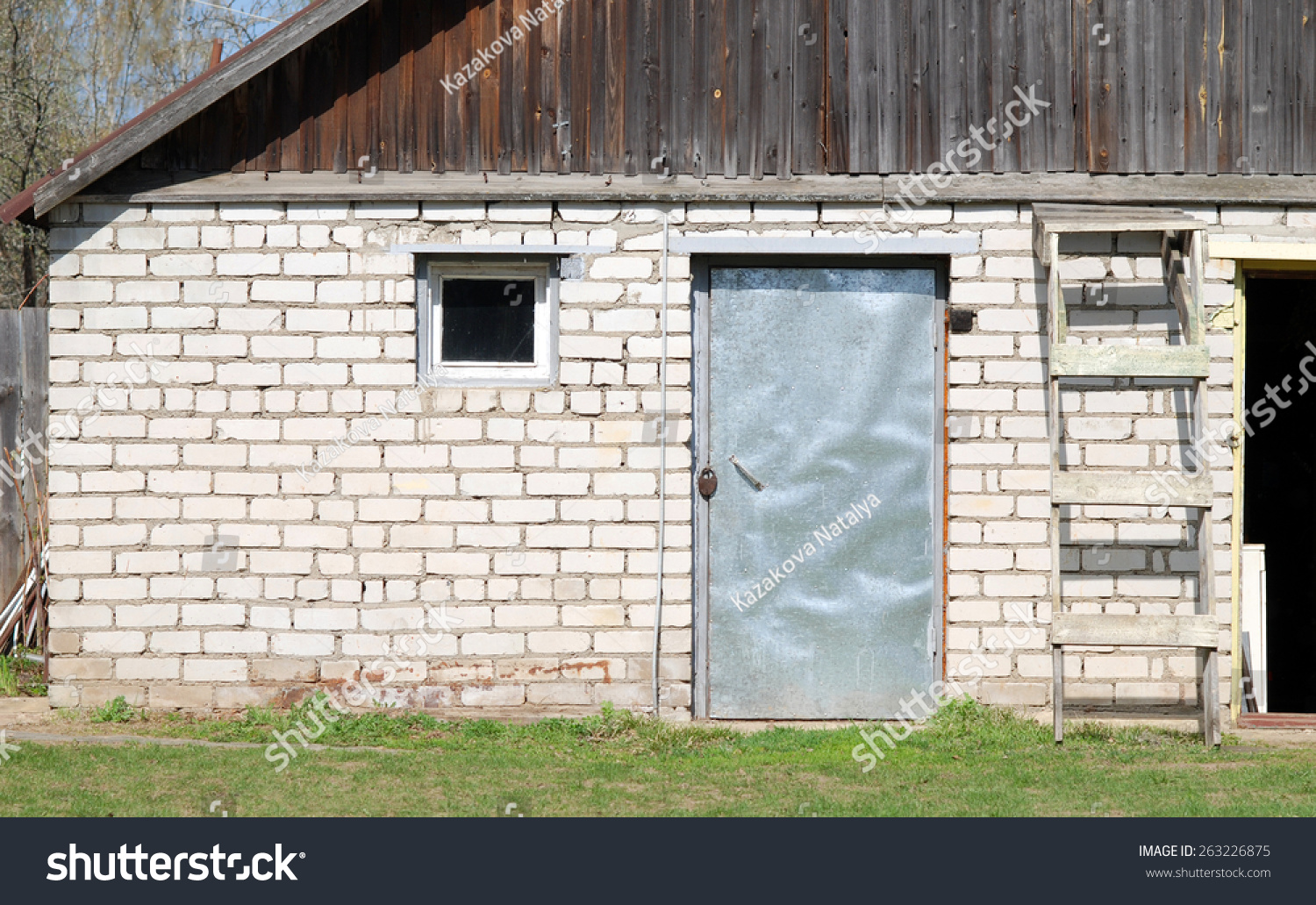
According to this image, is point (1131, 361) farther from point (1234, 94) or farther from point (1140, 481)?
point (1234, 94)

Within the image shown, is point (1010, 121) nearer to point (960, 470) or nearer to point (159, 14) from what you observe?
point (960, 470)

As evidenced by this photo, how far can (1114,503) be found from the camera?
6215mm

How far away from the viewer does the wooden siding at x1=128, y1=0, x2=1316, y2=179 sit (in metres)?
6.78

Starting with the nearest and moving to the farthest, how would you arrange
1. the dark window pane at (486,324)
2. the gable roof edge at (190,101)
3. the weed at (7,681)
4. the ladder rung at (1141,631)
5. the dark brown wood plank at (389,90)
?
1. the ladder rung at (1141,631)
2. the gable roof edge at (190,101)
3. the dark brown wood plank at (389,90)
4. the dark window pane at (486,324)
5. the weed at (7,681)

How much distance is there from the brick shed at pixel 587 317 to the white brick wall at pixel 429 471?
0.06 ft

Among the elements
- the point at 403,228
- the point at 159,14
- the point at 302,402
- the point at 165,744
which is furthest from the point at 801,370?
the point at 159,14

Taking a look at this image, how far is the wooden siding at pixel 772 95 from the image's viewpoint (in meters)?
6.78

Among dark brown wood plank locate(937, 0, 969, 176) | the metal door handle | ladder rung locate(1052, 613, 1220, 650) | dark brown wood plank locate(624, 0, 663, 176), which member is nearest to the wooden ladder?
ladder rung locate(1052, 613, 1220, 650)

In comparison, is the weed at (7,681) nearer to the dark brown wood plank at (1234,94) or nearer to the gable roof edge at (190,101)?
the gable roof edge at (190,101)

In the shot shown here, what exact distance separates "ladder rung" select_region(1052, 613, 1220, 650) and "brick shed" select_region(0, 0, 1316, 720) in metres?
0.55

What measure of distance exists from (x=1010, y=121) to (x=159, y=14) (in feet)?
50.9

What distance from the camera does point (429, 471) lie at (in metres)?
6.77

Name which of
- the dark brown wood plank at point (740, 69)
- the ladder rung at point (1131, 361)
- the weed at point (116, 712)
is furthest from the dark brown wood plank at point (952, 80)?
the weed at point (116, 712)

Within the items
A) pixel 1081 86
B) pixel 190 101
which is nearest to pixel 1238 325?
pixel 1081 86
